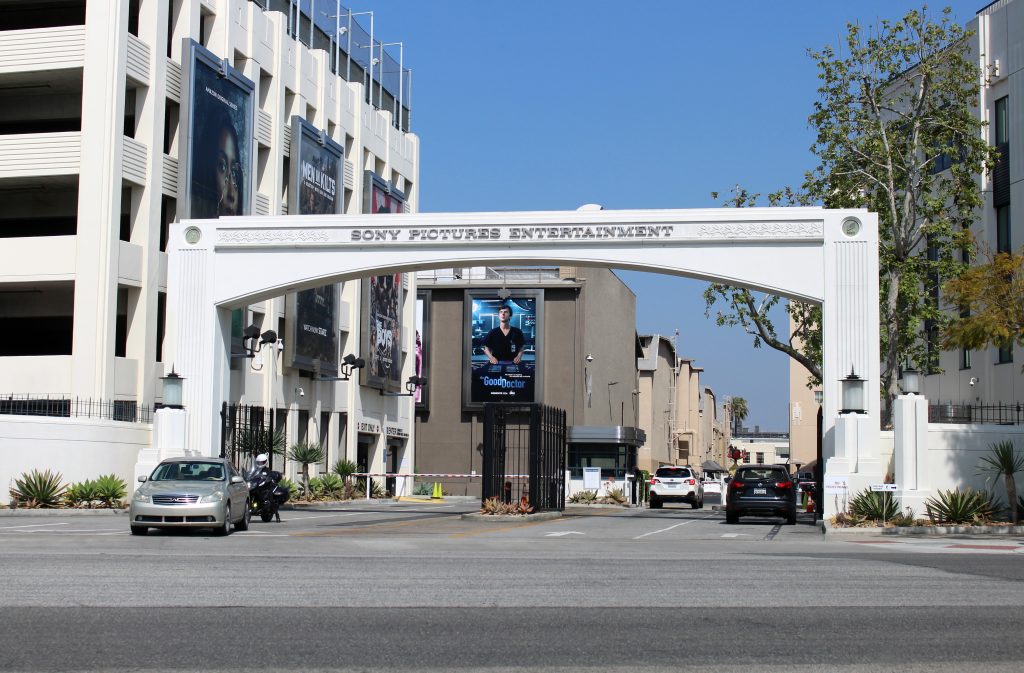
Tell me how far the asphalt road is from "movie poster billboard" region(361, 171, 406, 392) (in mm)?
34444

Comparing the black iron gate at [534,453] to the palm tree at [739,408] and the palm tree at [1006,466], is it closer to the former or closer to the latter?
the palm tree at [1006,466]

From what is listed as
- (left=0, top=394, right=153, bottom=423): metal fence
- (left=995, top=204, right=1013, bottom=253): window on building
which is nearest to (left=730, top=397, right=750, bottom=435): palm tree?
(left=995, top=204, right=1013, bottom=253): window on building

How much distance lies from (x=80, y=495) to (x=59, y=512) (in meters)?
0.97

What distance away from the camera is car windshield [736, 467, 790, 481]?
1265 inches

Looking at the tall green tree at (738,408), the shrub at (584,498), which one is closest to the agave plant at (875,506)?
the shrub at (584,498)

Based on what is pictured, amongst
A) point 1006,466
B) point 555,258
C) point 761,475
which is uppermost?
point 555,258

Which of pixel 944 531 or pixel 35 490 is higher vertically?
pixel 35 490

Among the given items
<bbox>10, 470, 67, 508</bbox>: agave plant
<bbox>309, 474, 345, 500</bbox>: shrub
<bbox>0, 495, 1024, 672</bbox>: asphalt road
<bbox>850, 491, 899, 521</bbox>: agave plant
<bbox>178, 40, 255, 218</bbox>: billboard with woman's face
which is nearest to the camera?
<bbox>0, 495, 1024, 672</bbox>: asphalt road

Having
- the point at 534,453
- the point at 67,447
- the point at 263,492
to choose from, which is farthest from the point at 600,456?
the point at 263,492

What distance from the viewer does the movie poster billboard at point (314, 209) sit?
4631cm

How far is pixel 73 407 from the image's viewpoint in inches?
1396

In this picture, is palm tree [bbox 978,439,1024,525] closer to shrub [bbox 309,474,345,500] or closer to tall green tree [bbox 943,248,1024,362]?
tall green tree [bbox 943,248,1024,362]

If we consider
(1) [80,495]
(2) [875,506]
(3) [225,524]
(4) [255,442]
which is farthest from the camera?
(4) [255,442]

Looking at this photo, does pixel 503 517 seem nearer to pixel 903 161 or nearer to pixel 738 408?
pixel 903 161
